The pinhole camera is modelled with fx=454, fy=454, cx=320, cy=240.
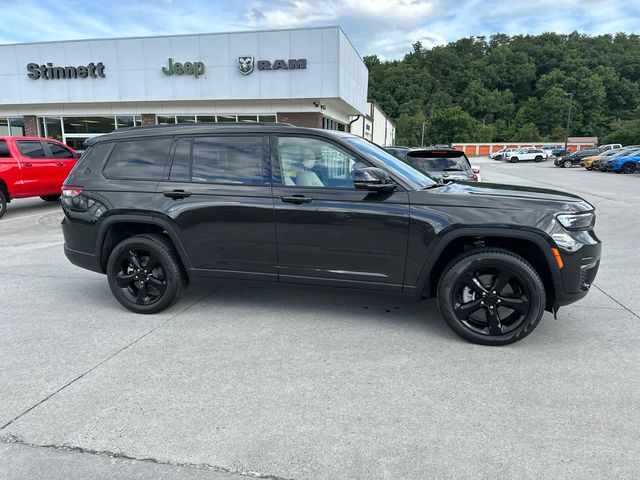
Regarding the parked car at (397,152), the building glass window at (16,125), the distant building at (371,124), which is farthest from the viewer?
the distant building at (371,124)

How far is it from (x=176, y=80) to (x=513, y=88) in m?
120

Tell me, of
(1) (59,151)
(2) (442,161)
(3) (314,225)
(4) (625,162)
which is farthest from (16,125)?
(4) (625,162)

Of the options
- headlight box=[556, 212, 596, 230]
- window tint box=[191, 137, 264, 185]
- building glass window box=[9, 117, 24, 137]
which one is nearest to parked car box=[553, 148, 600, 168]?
building glass window box=[9, 117, 24, 137]

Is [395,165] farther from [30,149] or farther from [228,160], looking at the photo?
[30,149]

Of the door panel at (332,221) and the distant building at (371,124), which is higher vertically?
the distant building at (371,124)

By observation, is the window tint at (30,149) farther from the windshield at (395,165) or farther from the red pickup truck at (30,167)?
the windshield at (395,165)

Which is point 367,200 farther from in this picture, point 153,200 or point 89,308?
point 89,308

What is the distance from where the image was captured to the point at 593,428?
268 centimetres

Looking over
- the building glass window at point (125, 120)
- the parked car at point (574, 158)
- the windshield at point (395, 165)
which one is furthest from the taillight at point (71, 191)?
the parked car at point (574, 158)

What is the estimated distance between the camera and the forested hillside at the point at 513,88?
339 ft

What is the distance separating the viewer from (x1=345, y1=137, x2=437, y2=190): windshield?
399cm

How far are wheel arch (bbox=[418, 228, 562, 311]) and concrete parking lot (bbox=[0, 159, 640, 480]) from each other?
0.53m

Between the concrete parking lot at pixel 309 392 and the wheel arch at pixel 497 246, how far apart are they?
1.73 feet

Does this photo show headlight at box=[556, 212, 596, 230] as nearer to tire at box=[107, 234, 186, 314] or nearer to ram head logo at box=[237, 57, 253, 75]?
tire at box=[107, 234, 186, 314]
